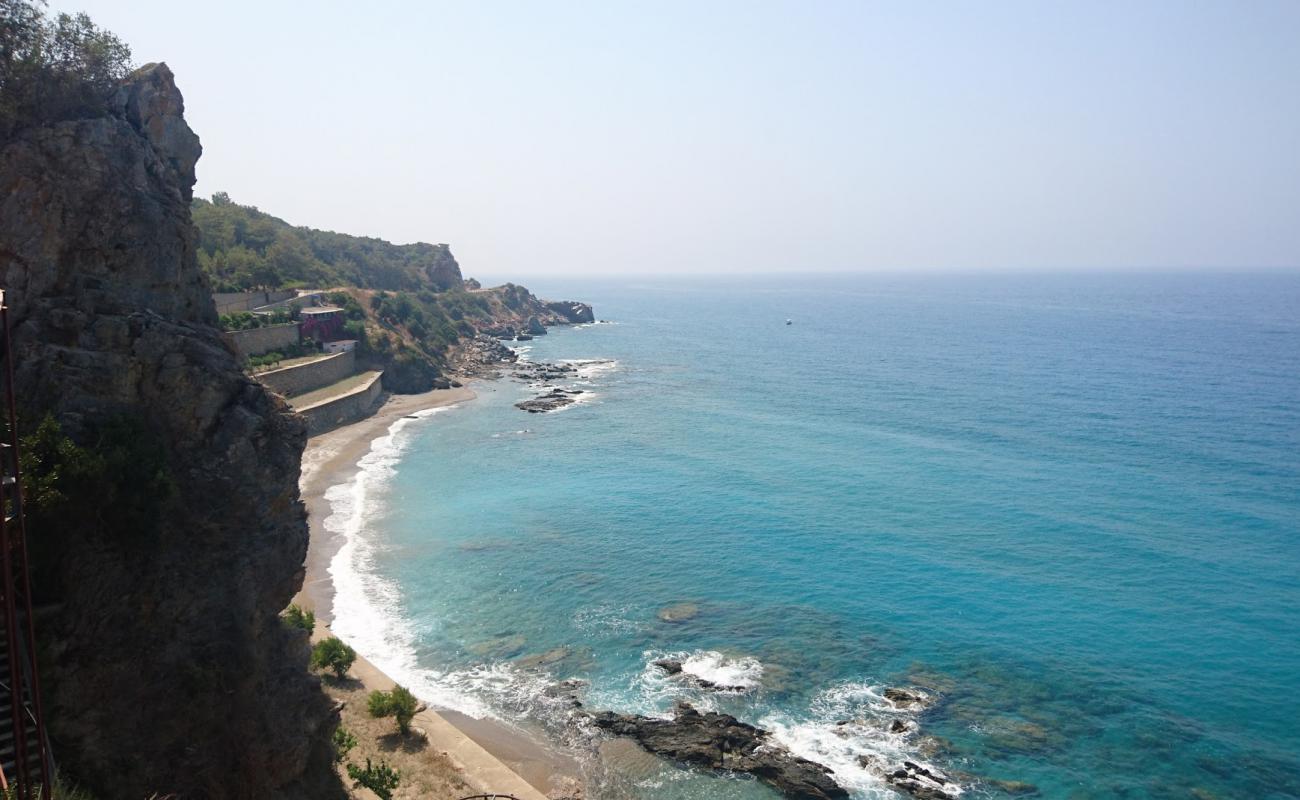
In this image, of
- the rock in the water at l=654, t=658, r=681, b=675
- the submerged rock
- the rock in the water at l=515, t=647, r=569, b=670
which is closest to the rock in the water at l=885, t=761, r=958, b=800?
the submerged rock

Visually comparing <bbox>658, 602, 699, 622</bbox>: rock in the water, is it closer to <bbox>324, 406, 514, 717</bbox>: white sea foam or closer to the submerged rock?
the submerged rock

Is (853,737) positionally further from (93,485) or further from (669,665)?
(93,485)

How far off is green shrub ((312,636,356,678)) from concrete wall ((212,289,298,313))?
46.8m

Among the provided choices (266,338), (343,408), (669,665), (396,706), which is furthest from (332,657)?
(266,338)

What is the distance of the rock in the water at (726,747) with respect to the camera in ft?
75.5

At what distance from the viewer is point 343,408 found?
66.8m

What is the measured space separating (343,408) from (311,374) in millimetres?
3807

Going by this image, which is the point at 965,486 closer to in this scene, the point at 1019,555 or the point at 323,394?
the point at 1019,555

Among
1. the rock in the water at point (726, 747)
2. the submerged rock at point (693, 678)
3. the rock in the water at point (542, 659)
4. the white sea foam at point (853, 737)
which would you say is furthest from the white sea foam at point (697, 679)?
the rock in the water at point (542, 659)

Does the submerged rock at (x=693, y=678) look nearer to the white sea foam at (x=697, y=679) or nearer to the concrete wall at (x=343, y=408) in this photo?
the white sea foam at (x=697, y=679)

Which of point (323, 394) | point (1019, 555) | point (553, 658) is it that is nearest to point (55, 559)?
point (553, 658)

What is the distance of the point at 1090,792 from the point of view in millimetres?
23156

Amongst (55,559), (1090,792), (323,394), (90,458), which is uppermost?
(90,458)

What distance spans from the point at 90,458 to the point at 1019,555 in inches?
1566
